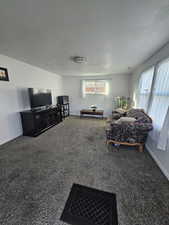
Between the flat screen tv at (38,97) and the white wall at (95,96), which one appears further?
the white wall at (95,96)

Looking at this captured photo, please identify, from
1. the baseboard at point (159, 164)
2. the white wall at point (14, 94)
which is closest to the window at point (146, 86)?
the baseboard at point (159, 164)

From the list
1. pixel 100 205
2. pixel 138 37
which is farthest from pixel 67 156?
pixel 138 37

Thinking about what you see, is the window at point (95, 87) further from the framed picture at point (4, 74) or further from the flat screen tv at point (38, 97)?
the framed picture at point (4, 74)

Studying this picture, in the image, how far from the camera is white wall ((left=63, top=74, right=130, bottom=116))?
5.11 meters

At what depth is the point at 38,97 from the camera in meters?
3.46

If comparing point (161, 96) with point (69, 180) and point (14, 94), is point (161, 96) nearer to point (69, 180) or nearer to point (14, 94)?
point (69, 180)

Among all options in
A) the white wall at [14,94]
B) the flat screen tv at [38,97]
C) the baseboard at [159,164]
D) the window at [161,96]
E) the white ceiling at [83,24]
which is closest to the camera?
the white ceiling at [83,24]

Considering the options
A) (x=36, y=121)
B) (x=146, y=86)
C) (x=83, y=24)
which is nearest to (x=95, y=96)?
(x=146, y=86)

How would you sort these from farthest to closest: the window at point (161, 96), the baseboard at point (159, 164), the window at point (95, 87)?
1. the window at point (95, 87)
2. the window at point (161, 96)
3. the baseboard at point (159, 164)

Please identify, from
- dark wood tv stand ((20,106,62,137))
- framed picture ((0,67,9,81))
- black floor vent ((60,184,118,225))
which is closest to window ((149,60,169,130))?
black floor vent ((60,184,118,225))

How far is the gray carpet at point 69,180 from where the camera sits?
1.10 m

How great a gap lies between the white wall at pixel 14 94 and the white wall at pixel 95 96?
230cm

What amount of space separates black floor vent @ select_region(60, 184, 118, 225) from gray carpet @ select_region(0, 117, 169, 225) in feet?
0.25

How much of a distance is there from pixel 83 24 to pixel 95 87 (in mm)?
4200
